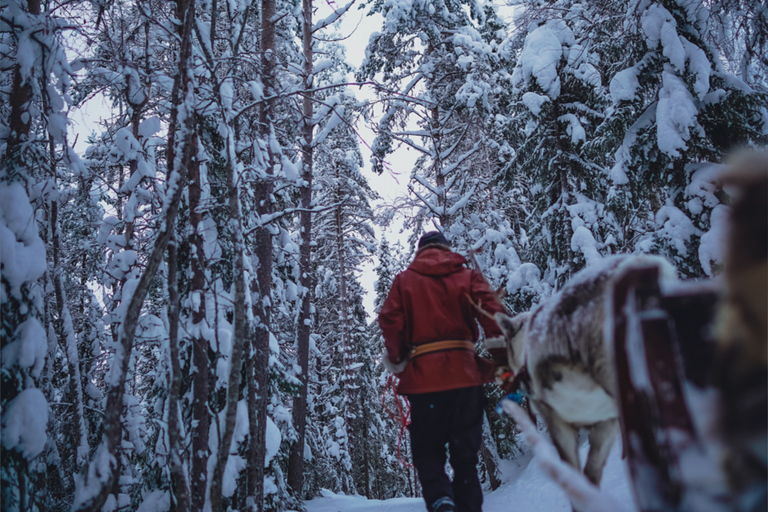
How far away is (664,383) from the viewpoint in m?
1.03

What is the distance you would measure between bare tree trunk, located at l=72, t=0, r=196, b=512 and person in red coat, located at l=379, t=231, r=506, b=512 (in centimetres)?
192

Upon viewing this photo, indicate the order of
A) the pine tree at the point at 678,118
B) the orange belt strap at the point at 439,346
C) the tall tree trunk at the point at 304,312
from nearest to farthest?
the orange belt strap at the point at 439,346 → the pine tree at the point at 678,118 → the tall tree trunk at the point at 304,312

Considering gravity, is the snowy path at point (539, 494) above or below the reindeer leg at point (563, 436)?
below

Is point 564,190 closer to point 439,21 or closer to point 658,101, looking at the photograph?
point 658,101

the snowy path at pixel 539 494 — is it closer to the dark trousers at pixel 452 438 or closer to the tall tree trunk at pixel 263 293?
the dark trousers at pixel 452 438

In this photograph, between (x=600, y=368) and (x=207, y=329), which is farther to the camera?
(x=207, y=329)

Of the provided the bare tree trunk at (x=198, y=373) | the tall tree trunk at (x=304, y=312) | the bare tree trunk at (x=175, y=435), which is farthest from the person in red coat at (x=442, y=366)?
the tall tree trunk at (x=304, y=312)

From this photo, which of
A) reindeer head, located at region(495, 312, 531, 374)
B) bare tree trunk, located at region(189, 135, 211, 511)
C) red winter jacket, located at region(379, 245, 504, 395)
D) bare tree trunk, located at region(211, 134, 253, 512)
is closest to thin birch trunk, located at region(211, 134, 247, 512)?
bare tree trunk, located at region(211, 134, 253, 512)

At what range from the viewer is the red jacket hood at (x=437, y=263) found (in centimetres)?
398

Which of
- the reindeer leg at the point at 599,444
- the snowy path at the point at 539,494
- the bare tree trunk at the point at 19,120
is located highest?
the bare tree trunk at the point at 19,120

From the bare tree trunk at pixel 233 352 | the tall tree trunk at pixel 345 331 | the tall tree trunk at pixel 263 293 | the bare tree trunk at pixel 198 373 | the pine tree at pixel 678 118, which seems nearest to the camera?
the bare tree trunk at pixel 233 352

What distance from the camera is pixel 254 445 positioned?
11.2ft

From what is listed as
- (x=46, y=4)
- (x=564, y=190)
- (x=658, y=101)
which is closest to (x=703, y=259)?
(x=658, y=101)

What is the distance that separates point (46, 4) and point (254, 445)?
494 cm
